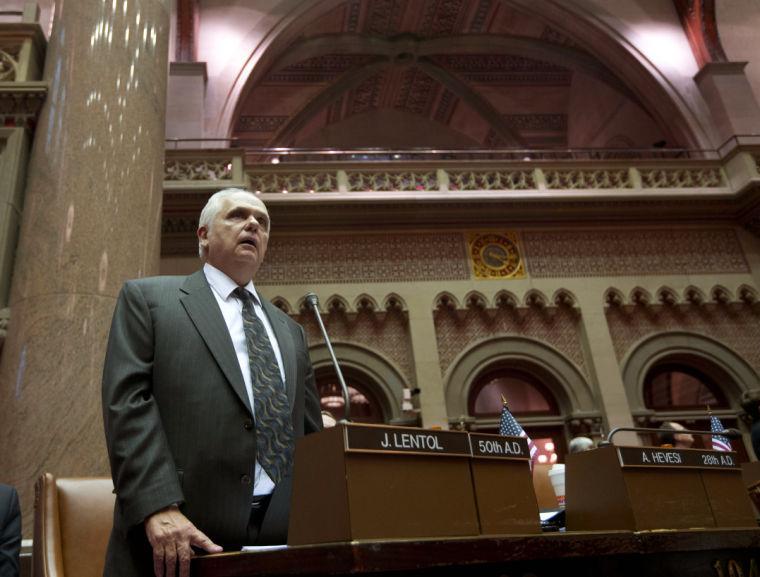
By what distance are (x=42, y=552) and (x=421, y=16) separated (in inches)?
518

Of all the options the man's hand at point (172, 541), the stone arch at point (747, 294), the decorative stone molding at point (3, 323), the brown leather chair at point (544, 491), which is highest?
the stone arch at point (747, 294)

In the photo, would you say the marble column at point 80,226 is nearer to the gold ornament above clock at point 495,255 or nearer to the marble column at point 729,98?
the gold ornament above clock at point 495,255

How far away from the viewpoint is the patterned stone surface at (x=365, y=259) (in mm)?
9000

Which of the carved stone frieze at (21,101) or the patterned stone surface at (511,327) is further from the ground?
the patterned stone surface at (511,327)

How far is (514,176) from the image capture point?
992cm

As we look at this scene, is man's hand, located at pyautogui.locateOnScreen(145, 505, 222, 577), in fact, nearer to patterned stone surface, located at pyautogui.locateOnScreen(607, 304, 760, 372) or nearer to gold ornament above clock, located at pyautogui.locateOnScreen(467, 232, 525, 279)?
gold ornament above clock, located at pyautogui.locateOnScreen(467, 232, 525, 279)

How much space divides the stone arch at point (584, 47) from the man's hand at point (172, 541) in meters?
9.02

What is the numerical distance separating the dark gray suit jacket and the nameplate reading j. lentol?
476 mm

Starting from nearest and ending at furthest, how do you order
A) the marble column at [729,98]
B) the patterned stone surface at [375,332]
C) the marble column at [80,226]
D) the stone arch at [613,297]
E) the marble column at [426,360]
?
1. the marble column at [80,226]
2. the marble column at [426,360]
3. the patterned stone surface at [375,332]
4. the stone arch at [613,297]
5. the marble column at [729,98]

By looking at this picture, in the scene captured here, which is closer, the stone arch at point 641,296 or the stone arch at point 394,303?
the stone arch at point 394,303

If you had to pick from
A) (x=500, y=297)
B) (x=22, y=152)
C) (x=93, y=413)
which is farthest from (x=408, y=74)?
(x=93, y=413)

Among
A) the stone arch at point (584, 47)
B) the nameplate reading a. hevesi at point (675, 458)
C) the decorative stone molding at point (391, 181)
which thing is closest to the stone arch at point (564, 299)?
the decorative stone molding at point (391, 181)

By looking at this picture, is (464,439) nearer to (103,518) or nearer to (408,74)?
(103,518)

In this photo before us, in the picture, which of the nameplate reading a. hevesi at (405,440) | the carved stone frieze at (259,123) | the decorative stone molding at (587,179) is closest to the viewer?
the nameplate reading a. hevesi at (405,440)
